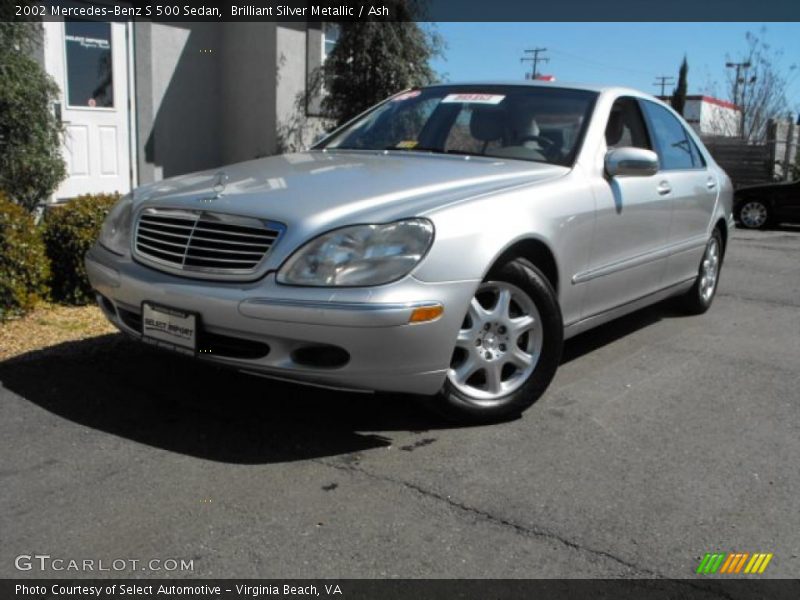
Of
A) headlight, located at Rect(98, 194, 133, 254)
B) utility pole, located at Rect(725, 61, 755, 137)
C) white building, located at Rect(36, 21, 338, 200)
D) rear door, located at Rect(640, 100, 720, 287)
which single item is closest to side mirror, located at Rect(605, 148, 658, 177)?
rear door, located at Rect(640, 100, 720, 287)

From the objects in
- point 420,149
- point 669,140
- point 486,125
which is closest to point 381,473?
point 420,149

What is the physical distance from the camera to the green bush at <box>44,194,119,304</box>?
5.62 meters

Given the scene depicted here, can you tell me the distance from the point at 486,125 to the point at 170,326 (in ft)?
7.50

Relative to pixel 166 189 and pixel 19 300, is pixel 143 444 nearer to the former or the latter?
pixel 166 189

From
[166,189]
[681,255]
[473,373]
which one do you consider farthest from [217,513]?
[681,255]

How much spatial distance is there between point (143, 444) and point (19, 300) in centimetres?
218

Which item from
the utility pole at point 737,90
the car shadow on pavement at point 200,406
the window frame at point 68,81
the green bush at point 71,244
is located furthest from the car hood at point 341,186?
the utility pole at point 737,90

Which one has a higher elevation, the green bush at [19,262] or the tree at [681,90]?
the tree at [681,90]

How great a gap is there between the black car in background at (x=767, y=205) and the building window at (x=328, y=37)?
8.00m

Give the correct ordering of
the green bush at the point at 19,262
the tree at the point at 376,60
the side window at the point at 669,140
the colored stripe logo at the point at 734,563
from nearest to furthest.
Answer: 1. the colored stripe logo at the point at 734,563
2. the green bush at the point at 19,262
3. the side window at the point at 669,140
4. the tree at the point at 376,60

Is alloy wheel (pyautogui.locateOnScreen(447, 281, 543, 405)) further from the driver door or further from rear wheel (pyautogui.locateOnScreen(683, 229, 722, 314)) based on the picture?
rear wheel (pyautogui.locateOnScreen(683, 229, 722, 314))

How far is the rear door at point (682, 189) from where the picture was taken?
545 cm

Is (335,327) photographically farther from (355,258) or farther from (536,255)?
(536,255)

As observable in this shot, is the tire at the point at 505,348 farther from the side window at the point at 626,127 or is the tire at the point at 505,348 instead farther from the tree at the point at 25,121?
the tree at the point at 25,121
